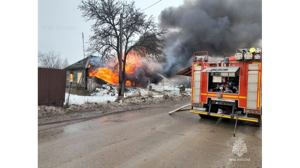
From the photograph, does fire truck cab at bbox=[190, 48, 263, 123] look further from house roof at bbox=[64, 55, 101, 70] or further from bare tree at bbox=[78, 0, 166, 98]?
house roof at bbox=[64, 55, 101, 70]

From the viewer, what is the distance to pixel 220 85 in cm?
686

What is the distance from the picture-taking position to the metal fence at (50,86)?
8773 millimetres

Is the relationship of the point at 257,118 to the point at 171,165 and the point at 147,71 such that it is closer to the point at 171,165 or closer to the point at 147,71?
the point at 171,165

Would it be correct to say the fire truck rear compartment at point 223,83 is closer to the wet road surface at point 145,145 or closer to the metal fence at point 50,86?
the wet road surface at point 145,145

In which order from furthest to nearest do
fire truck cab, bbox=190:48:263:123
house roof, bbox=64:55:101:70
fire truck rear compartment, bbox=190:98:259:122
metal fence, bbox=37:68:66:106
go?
1. house roof, bbox=64:55:101:70
2. metal fence, bbox=37:68:66:106
3. fire truck rear compartment, bbox=190:98:259:122
4. fire truck cab, bbox=190:48:263:123

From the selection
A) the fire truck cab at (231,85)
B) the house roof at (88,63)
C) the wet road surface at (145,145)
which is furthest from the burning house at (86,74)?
the fire truck cab at (231,85)

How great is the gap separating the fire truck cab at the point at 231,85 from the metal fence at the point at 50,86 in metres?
6.77

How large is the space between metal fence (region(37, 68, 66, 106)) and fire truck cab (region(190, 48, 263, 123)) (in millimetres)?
6771

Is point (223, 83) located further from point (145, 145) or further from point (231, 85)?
point (145, 145)

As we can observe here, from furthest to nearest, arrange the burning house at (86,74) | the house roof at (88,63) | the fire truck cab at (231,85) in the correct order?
the house roof at (88,63) → the burning house at (86,74) → the fire truck cab at (231,85)

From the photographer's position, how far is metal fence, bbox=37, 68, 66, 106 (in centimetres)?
877

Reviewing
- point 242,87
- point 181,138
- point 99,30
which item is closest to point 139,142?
point 181,138

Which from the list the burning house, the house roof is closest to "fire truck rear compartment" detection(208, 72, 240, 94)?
the burning house

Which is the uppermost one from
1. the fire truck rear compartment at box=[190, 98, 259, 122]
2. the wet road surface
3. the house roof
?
the house roof
